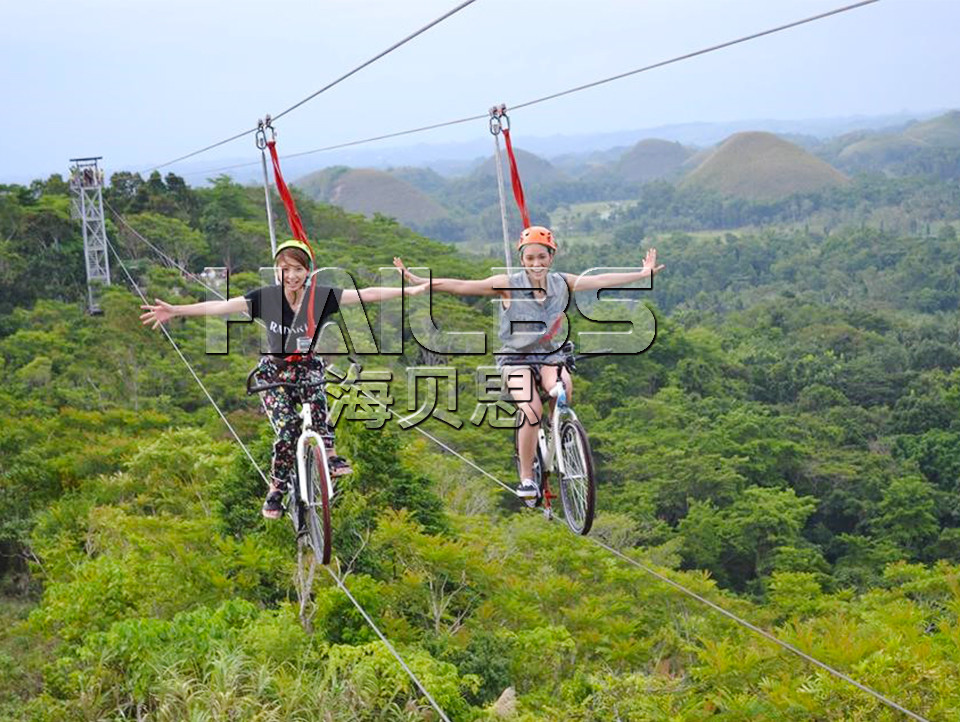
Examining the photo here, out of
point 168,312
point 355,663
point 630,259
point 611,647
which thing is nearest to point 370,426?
point 355,663

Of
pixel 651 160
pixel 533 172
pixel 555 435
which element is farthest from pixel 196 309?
pixel 651 160

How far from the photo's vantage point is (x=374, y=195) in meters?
130

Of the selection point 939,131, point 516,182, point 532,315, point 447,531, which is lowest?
point 447,531

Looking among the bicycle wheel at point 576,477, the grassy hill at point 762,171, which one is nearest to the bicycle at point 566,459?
the bicycle wheel at point 576,477

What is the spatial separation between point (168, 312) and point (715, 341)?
113 feet

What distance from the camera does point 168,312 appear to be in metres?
4.86

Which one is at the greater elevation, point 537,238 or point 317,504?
point 537,238

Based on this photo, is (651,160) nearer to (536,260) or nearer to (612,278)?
(612,278)

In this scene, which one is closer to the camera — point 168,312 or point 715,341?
point 168,312

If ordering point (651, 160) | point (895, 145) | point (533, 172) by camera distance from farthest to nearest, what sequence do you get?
point (651, 160), point (533, 172), point (895, 145)

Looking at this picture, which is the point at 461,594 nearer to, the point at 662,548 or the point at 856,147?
the point at 662,548

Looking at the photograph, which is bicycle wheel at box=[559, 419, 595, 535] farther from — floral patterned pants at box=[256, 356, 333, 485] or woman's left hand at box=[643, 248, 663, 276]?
floral patterned pants at box=[256, 356, 333, 485]

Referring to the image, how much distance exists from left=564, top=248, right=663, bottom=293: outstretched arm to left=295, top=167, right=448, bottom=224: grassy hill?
4691 inches

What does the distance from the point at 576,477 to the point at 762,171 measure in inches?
4806
